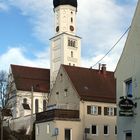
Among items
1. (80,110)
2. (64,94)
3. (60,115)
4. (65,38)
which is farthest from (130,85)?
(65,38)

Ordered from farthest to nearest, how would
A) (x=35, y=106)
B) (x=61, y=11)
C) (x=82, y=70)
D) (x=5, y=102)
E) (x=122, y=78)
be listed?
(x=61, y=11)
(x=35, y=106)
(x=5, y=102)
(x=82, y=70)
(x=122, y=78)

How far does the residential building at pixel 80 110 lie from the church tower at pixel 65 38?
49.8m

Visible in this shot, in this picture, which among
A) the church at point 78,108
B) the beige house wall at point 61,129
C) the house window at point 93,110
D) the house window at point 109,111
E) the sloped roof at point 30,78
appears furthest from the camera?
the sloped roof at point 30,78

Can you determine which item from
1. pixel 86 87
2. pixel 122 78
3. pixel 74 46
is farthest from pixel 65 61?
pixel 122 78

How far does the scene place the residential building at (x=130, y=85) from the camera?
87.2 ft

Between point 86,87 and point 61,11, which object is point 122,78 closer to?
point 86,87

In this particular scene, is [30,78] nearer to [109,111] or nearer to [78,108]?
[109,111]

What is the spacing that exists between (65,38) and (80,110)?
6468 centimetres

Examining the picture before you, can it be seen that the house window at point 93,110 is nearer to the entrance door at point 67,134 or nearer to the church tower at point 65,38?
the entrance door at point 67,134

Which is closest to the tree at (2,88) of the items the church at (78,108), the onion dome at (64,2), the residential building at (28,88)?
the church at (78,108)

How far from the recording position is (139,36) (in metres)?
27.3

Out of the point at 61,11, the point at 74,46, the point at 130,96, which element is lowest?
the point at 130,96

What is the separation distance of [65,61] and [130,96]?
91846mm

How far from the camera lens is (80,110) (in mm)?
59656
